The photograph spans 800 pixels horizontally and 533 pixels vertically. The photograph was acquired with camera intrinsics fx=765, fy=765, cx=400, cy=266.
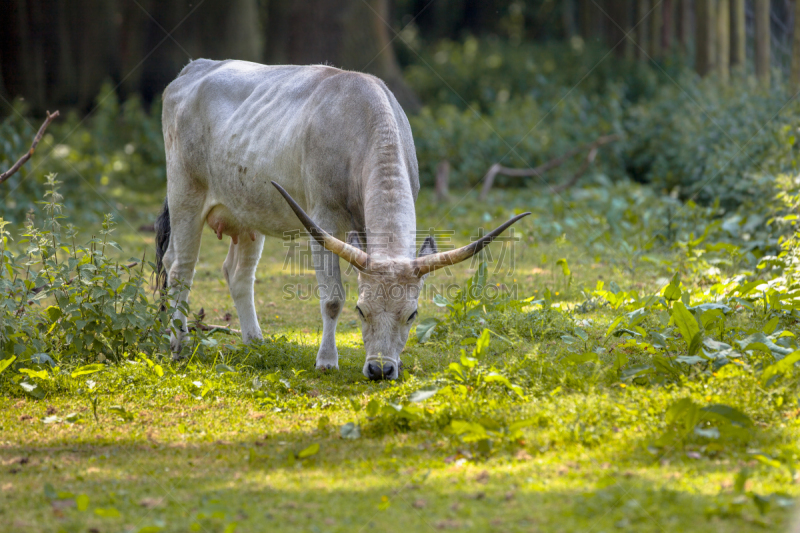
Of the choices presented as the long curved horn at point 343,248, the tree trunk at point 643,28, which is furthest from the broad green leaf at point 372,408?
the tree trunk at point 643,28

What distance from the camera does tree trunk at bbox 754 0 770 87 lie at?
1495 cm

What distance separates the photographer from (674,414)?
381 cm

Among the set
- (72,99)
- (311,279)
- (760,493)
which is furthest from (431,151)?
(760,493)

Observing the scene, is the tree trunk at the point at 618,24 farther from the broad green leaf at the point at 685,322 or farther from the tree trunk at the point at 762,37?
the broad green leaf at the point at 685,322

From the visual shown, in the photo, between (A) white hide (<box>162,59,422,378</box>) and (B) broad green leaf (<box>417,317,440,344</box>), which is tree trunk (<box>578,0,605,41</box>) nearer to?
(A) white hide (<box>162,59,422,378</box>)

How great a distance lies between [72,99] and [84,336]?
50.0 ft

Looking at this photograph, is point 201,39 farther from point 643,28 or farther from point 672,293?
point 672,293

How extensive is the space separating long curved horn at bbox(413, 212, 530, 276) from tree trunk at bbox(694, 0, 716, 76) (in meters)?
14.4

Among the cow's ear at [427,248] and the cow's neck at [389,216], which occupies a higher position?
the cow's neck at [389,216]

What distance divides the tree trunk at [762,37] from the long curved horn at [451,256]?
1248cm

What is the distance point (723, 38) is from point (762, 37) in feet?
8.76

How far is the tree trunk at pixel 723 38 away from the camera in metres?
17.4

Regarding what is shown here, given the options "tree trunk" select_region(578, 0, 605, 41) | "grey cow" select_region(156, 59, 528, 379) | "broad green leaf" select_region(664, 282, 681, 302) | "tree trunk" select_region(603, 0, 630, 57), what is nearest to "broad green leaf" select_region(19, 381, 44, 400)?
"grey cow" select_region(156, 59, 528, 379)

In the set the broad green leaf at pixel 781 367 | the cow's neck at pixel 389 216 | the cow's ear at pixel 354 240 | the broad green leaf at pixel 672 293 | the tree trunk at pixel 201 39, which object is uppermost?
the tree trunk at pixel 201 39
